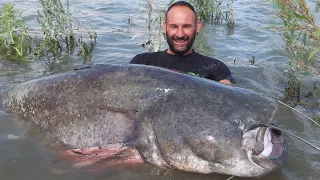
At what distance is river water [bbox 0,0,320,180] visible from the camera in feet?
9.37

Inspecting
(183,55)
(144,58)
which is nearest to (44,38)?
(144,58)

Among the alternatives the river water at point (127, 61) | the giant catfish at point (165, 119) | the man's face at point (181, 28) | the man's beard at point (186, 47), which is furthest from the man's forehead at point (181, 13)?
the giant catfish at point (165, 119)

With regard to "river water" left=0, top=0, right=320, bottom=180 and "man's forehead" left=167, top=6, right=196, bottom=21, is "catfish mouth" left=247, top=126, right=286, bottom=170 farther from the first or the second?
"man's forehead" left=167, top=6, right=196, bottom=21

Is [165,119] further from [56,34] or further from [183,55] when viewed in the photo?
[56,34]

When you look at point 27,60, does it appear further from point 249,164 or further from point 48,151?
point 249,164

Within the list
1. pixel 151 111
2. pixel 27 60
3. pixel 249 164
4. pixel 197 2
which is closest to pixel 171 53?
pixel 151 111

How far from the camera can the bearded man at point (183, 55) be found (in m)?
4.16

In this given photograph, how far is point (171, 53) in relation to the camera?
436cm

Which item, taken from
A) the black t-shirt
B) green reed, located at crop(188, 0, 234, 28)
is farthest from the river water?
the black t-shirt

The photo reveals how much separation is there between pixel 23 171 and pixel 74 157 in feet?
1.31

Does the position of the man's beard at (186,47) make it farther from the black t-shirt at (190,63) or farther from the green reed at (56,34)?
the green reed at (56,34)

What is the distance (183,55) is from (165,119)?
1844 mm

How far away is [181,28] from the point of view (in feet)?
13.7

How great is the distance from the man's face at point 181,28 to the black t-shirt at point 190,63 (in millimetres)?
116
